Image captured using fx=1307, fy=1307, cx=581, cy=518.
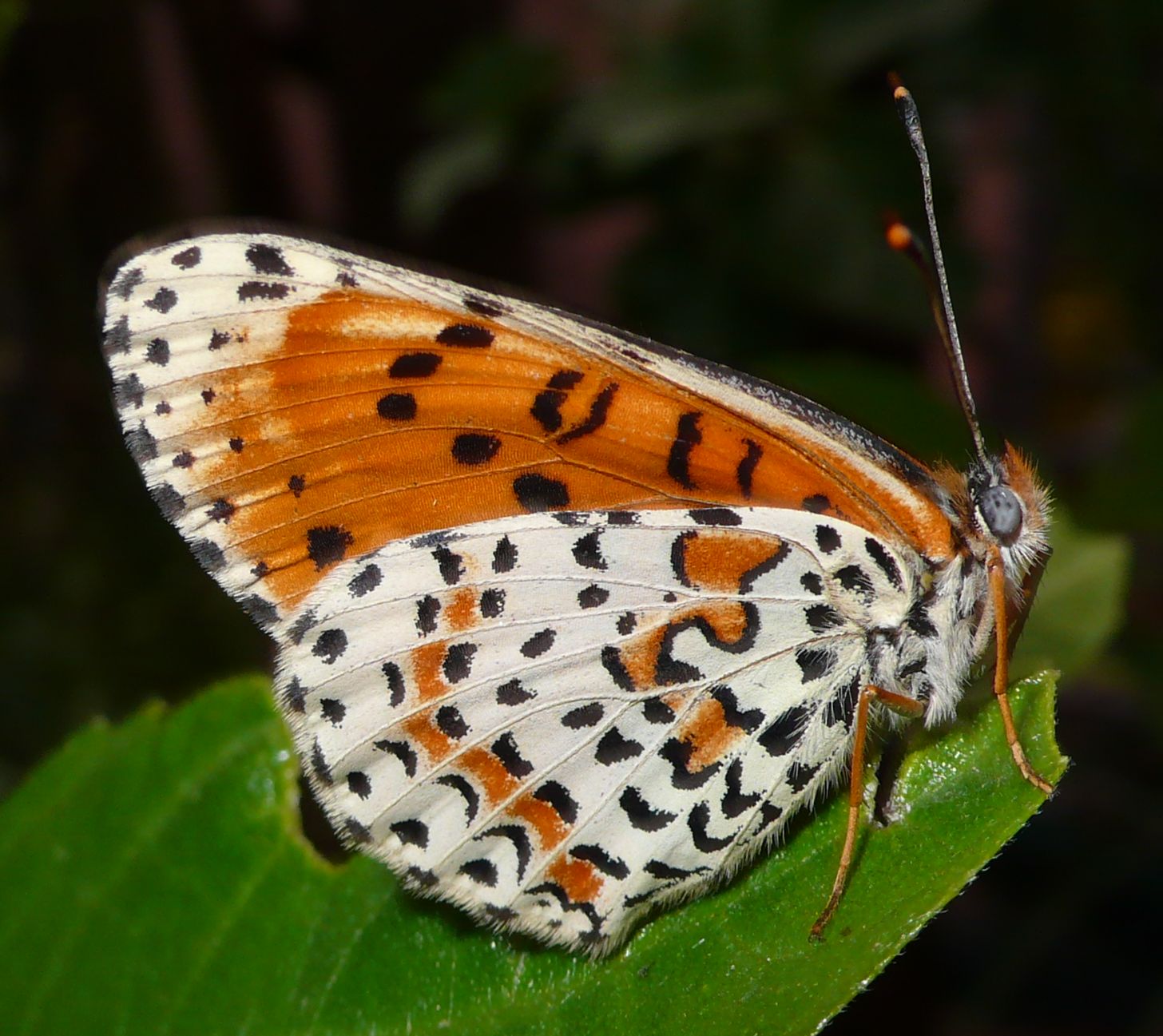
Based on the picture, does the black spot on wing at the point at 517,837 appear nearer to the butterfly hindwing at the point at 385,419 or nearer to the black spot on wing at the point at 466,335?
the butterfly hindwing at the point at 385,419

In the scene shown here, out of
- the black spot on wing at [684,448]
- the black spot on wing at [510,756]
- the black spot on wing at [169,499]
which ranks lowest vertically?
the black spot on wing at [510,756]

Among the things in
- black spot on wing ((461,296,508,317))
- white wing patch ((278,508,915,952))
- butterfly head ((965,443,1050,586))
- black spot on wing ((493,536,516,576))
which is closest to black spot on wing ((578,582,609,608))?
white wing patch ((278,508,915,952))

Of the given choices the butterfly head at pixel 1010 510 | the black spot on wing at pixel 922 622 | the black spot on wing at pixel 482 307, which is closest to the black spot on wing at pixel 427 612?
the black spot on wing at pixel 482 307

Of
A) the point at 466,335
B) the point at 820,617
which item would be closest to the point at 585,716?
the point at 820,617

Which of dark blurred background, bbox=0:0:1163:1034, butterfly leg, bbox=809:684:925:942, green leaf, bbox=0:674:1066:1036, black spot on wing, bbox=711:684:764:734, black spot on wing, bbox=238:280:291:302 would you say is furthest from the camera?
dark blurred background, bbox=0:0:1163:1034

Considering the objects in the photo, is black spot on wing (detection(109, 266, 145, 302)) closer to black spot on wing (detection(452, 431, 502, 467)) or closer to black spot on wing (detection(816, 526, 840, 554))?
black spot on wing (detection(452, 431, 502, 467))
